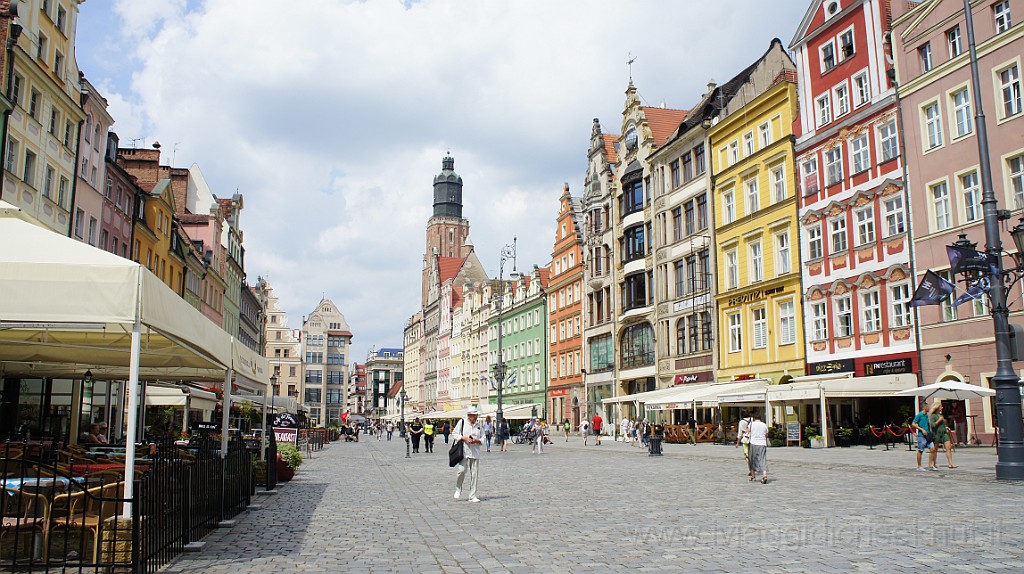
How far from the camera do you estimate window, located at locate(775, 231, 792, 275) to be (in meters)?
39.0

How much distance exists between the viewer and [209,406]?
32.5 m

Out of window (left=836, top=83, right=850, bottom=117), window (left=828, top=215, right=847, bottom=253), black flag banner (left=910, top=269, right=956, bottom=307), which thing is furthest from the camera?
window (left=828, top=215, right=847, bottom=253)

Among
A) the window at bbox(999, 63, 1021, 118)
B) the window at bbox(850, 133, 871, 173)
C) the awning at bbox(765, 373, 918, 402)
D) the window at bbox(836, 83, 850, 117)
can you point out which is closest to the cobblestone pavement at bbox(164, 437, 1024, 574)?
the awning at bbox(765, 373, 918, 402)

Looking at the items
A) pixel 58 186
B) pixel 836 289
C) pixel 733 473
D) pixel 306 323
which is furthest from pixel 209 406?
pixel 306 323

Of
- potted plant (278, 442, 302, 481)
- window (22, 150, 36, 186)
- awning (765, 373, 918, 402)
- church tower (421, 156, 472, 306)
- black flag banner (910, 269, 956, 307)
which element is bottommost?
potted plant (278, 442, 302, 481)

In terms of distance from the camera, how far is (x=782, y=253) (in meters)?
39.5

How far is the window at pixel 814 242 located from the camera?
3672cm

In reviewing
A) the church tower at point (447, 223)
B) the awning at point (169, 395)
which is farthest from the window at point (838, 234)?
the church tower at point (447, 223)

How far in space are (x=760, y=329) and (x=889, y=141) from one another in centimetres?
1148

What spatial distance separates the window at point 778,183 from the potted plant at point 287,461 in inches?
1075

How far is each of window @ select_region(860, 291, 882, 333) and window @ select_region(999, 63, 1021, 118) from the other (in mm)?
8479

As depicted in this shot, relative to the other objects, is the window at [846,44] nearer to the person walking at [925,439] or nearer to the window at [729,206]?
the window at [729,206]

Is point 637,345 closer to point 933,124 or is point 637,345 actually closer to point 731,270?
point 731,270

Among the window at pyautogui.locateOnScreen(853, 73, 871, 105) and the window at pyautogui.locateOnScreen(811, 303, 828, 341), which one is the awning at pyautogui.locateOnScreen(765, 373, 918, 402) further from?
the window at pyautogui.locateOnScreen(853, 73, 871, 105)
